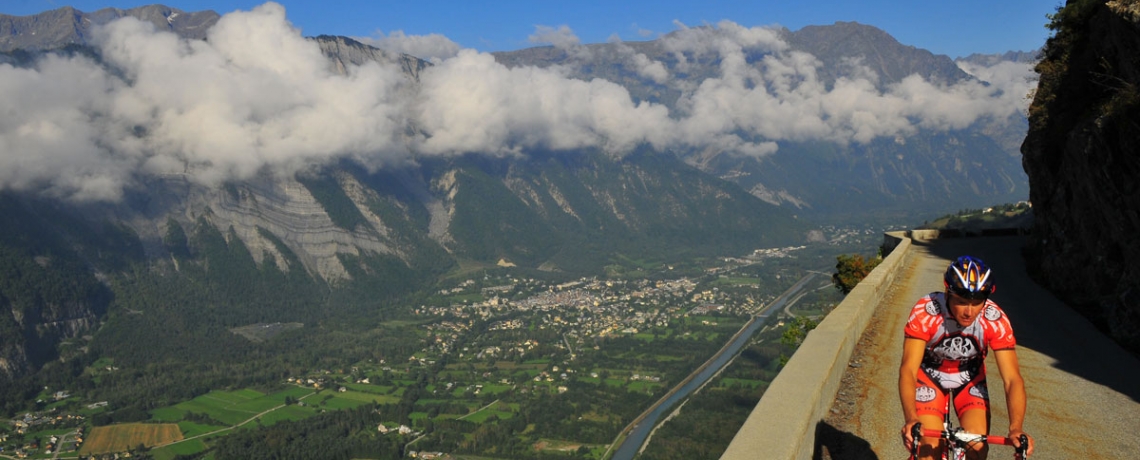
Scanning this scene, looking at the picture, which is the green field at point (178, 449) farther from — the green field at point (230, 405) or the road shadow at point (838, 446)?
the road shadow at point (838, 446)

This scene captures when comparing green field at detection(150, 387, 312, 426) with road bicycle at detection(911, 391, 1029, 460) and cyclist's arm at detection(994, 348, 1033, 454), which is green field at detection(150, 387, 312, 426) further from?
cyclist's arm at detection(994, 348, 1033, 454)

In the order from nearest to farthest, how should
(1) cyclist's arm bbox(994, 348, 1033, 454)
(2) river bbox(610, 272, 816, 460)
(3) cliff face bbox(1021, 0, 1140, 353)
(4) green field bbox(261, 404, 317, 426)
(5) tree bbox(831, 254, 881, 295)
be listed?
(1) cyclist's arm bbox(994, 348, 1033, 454) → (3) cliff face bbox(1021, 0, 1140, 353) → (5) tree bbox(831, 254, 881, 295) → (2) river bbox(610, 272, 816, 460) → (4) green field bbox(261, 404, 317, 426)

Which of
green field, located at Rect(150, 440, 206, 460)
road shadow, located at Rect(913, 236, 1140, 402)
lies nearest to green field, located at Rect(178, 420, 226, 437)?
green field, located at Rect(150, 440, 206, 460)

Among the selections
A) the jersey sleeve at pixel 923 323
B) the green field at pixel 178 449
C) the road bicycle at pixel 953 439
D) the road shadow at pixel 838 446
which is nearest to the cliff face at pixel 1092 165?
the road shadow at pixel 838 446

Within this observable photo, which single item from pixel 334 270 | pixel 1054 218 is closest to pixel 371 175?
pixel 334 270

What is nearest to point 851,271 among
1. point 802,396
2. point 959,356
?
point 802,396

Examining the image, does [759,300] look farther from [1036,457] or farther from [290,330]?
[1036,457]
